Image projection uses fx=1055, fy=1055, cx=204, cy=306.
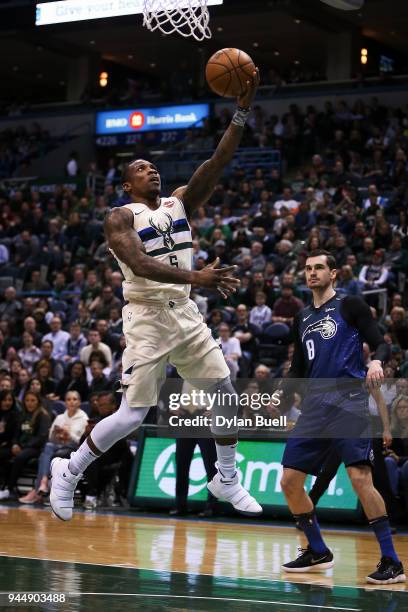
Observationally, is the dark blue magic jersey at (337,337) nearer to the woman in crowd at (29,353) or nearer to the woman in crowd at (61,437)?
the woman in crowd at (61,437)

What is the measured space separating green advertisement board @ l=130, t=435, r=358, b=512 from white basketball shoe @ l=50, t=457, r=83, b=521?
570 centimetres

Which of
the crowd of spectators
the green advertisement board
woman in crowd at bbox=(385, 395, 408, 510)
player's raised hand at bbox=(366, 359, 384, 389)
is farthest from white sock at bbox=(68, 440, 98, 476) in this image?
the green advertisement board

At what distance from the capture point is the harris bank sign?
30.4 meters

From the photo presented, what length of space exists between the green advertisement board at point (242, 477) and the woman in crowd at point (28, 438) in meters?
1.88

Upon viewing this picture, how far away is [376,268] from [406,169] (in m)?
5.84

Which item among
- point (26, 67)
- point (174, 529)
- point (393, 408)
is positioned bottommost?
point (174, 529)

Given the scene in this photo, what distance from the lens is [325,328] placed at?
25.8ft

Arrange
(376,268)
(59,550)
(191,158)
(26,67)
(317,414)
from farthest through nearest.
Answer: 1. (26,67)
2. (191,158)
3. (376,268)
4. (59,550)
5. (317,414)

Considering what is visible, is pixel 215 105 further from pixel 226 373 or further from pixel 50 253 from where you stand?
pixel 226 373

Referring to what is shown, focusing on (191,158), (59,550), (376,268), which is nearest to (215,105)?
(191,158)

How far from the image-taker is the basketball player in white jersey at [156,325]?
6953 millimetres

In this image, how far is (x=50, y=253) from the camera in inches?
881

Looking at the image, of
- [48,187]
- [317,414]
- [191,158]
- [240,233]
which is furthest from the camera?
[48,187]

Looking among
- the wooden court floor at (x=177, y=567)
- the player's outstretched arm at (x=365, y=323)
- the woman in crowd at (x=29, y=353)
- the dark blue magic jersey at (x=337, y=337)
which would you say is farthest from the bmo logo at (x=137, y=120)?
the player's outstretched arm at (x=365, y=323)
